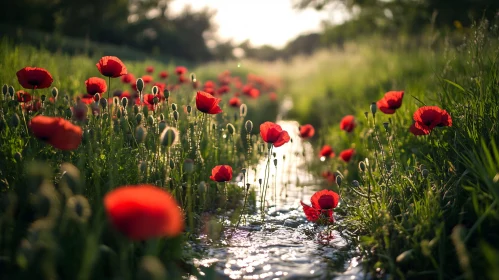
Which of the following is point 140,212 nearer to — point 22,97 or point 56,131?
point 56,131

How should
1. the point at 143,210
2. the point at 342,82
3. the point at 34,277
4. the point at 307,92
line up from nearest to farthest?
the point at 143,210 → the point at 34,277 → the point at 342,82 → the point at 307,92

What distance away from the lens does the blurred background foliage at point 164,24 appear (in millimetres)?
10484

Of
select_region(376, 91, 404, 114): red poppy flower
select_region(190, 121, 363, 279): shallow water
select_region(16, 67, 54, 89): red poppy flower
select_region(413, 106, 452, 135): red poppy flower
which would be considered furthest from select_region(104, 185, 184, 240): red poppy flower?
select_region(376, 91, 404, 114): red poppy flower

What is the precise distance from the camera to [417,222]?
6.56 feet

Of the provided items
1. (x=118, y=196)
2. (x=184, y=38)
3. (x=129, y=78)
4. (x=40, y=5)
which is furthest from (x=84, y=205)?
(x=184, y=38)

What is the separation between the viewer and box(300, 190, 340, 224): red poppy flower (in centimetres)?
232

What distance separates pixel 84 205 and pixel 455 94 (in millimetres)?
2651

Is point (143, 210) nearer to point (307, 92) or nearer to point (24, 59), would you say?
point (24, 59)

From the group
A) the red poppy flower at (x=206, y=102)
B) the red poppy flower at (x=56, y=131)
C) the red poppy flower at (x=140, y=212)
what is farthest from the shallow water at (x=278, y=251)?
the red poppy flower at (x=140, y=212)

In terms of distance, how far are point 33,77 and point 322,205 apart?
1.69 m

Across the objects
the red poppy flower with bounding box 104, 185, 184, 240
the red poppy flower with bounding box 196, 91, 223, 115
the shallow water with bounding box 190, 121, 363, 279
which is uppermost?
the red poppy flower with bounding box 196, 91, 223, 115

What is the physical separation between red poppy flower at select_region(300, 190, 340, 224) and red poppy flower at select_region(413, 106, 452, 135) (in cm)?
59

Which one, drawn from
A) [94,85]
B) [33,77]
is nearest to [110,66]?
[94,85]

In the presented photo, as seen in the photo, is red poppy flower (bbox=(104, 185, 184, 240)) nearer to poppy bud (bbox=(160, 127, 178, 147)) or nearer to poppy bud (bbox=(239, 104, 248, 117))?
poppy bud (bbox=(160, 127, 178, 147))
